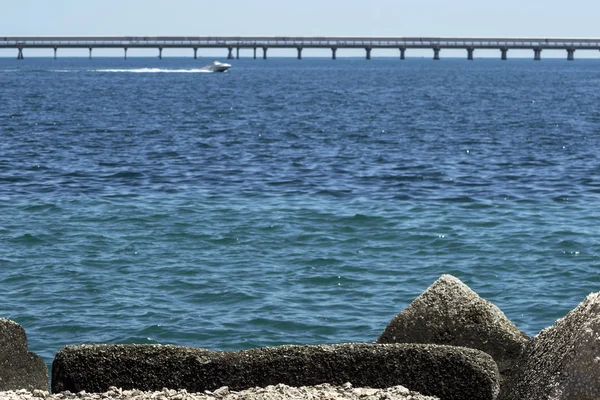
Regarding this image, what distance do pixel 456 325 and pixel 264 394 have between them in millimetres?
2211

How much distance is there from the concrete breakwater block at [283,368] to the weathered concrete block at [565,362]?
714 millimetres

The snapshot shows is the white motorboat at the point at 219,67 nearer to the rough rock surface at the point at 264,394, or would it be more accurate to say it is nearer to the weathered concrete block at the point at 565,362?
the rough rock surface at the point at 264,394

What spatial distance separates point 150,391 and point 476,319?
10.1 ft

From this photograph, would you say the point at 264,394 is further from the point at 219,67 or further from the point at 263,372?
the point at 219,67

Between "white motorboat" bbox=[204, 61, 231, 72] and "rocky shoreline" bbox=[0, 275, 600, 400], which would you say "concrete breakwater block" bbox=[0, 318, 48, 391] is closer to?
"rocky shoreline" bbox=[0, 275, 600, 400]

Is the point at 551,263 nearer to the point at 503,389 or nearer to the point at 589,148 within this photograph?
the point at 503,389

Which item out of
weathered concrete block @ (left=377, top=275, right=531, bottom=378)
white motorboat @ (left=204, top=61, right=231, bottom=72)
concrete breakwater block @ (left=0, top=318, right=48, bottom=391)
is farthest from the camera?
white motorboat @ (left=204, top=61, right=231, bottom=72)

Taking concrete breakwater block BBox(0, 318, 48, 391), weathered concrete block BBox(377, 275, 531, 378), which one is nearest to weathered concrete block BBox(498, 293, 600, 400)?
weathered concrete block BBox(377, 275, 531, 378)

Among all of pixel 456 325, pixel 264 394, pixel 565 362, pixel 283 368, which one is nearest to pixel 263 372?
pixel 283 368

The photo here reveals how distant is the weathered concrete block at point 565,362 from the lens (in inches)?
249

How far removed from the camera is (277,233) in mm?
19391

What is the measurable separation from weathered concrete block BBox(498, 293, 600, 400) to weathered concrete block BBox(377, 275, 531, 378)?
1641 millimetres

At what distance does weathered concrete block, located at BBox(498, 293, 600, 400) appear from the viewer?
6.33 m

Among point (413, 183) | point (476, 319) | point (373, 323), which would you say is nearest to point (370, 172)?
point (413, 183)
